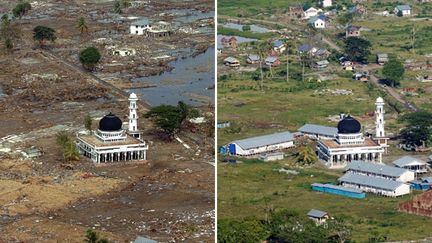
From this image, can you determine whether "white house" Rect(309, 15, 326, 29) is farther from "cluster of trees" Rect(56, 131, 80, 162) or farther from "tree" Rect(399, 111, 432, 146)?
"cluster of trees" Rect(56, 131, 80, 162)

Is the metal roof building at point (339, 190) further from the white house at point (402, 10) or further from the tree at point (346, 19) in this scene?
the white house at point (402, 10)

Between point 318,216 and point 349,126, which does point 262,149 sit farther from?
point 318,216

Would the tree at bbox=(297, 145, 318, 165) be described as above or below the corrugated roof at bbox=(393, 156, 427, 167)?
below

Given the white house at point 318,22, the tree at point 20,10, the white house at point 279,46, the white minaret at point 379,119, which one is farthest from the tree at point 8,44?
the white minaret at point 379,119

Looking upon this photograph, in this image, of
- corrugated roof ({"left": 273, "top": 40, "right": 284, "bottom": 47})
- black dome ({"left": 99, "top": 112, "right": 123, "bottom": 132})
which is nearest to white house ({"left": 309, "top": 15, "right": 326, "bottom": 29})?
corrugated roof ({"left": 273, "top": 40, "right": 284, "bottom": 47})

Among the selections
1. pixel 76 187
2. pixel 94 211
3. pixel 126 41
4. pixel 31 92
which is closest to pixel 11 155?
pixel 76 187

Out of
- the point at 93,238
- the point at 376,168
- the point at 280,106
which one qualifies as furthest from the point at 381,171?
the point at 280,106
